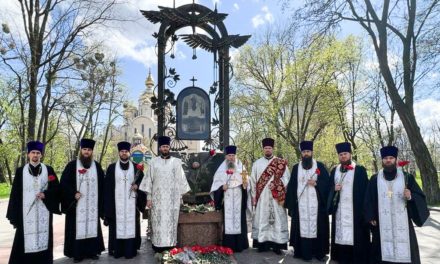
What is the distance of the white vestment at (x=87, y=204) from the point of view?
716 cm

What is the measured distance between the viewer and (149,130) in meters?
87.0

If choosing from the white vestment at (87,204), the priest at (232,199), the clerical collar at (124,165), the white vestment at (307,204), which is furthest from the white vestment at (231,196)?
the white vestment at (87,204)

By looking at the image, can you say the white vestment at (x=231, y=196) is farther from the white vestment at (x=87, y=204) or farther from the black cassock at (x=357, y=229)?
the white vestment at (x=87, y=204)

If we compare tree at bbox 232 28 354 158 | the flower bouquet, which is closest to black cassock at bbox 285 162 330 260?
the flower bouquet

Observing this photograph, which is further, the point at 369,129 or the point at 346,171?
the point at 369,129

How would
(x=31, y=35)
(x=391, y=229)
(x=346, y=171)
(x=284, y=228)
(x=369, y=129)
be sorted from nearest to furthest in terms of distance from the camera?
(x=391, y=229) < (x=346, y=171) < (x=284, y=228) < (x=31, y=35) < (x=369, y=129)

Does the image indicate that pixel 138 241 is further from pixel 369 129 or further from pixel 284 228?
pixel 369 129

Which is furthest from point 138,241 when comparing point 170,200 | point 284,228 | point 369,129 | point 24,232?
point 369,129

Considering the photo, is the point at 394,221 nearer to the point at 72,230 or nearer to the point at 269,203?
the point at 269,203

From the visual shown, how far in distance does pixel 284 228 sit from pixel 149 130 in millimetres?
81287

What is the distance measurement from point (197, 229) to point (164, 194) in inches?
40.3

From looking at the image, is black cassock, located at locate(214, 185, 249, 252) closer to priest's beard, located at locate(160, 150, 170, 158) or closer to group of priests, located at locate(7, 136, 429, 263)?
group of priests, located at locate(7, 136, 429, 263)

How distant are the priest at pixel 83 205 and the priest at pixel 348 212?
179 inches

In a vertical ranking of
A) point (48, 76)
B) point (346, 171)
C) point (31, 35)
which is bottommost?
point (346, 171)
